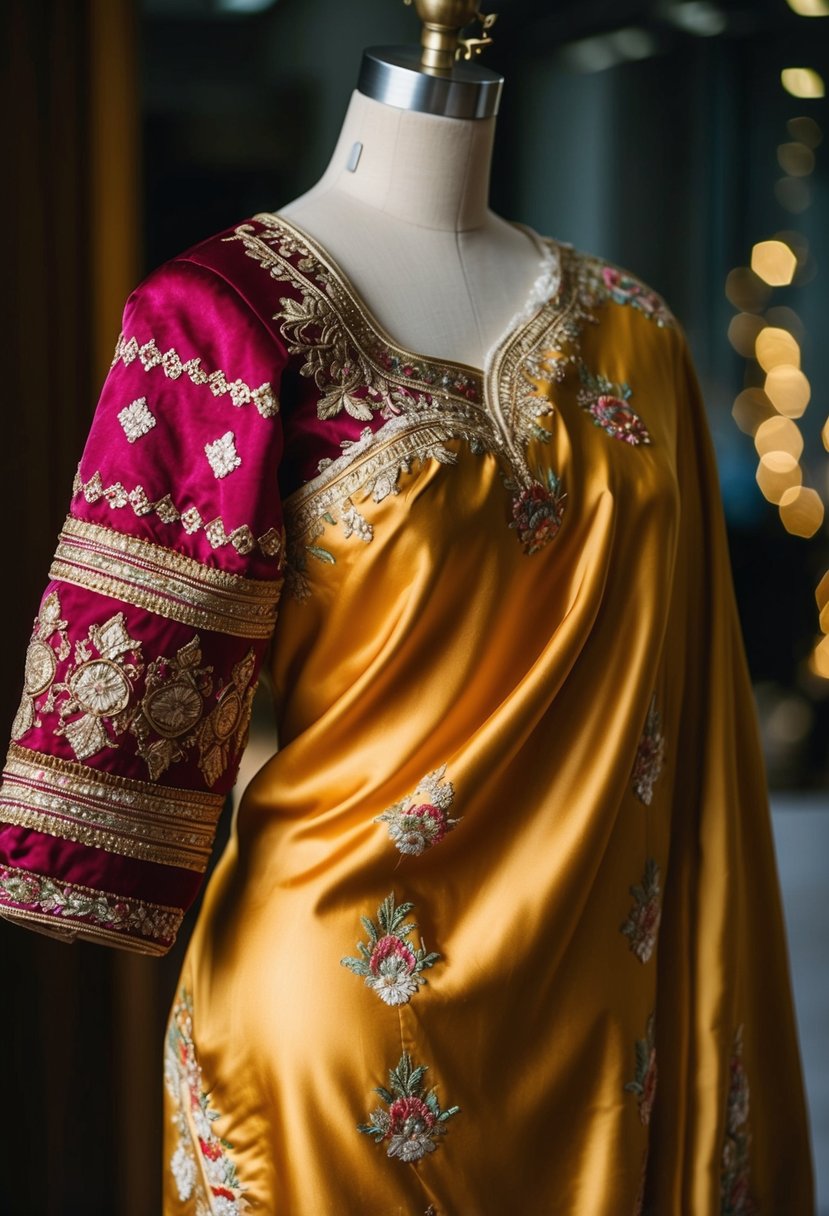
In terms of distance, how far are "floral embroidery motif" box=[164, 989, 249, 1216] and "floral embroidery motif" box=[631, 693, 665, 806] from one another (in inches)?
15.4

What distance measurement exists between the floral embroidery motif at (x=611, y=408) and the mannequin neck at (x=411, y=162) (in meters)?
0.17

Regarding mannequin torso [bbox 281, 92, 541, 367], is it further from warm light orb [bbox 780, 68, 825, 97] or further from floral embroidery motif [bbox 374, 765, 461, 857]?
warm light orb [bbox 780, 68, 825, 97]

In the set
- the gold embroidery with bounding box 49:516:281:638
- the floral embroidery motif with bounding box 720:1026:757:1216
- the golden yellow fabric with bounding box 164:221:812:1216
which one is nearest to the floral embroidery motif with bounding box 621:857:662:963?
the golden yellow fabric with bounding box 164:221:812:1216

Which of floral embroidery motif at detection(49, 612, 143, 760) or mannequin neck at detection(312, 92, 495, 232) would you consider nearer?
floral embroidery motif at detection(49, 612, 143, 760)

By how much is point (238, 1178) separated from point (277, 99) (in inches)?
55.9

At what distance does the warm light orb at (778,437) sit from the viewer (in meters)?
2.46

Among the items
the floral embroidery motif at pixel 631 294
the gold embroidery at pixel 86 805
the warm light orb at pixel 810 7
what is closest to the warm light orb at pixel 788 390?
the warm light orb at pixel 810 7

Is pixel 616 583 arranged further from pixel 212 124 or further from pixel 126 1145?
pixel 212 124

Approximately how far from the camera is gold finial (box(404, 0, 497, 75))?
2.93 ft

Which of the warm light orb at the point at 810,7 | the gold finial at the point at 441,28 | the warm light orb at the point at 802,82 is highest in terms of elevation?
the warm light orb at the point at 810,7

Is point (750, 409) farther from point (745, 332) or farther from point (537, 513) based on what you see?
point (537, 513)

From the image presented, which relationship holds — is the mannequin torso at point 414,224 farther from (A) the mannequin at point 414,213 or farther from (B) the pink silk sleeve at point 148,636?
(B) the pink silk sleeve at point 148,636

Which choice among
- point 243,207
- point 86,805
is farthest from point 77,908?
point 243,207

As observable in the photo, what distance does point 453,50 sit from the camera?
0.91 meters
